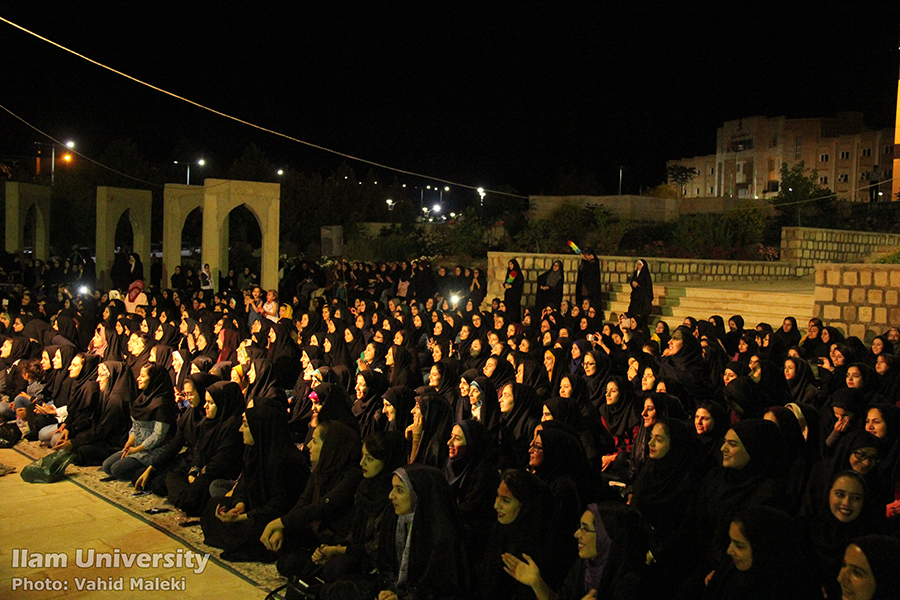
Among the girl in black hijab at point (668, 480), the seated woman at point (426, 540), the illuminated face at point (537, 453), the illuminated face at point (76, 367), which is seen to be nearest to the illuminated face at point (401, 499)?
the seated woman at point (426, 540)

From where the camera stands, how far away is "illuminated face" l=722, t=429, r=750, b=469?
3.60 metres

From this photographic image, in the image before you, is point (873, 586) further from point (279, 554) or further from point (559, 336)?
point (559, 336)

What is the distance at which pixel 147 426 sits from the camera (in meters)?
5.87

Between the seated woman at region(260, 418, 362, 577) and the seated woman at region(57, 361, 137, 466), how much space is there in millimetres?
2577

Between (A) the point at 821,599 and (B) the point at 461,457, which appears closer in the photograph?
(A) the point at 821,599

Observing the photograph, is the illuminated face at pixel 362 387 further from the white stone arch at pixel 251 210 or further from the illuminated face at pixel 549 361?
the white stone arch at pixel 251 210

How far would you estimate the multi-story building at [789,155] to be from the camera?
4544 cm

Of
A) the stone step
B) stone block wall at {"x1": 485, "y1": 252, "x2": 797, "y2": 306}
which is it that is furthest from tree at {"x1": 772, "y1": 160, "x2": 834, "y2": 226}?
the stone step

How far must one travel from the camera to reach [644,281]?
453 inches

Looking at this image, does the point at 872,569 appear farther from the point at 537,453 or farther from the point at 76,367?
the point at 76,367

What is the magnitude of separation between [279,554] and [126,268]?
1311cm

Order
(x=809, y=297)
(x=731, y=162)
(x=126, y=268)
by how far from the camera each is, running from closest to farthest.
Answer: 1. (x=809, y=297)
2. (x=126, y=268)
3. (x=731, y=162)

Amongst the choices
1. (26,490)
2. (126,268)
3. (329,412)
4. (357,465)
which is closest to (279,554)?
(357,465)

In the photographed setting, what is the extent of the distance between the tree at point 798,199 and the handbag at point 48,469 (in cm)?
1823
